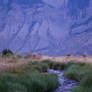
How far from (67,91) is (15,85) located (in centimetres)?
340

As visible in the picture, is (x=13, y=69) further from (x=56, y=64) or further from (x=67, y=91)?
(x=56, y=64)

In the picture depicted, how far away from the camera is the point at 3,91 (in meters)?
8.22

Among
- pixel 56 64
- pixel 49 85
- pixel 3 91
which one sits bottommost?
pixel 56 64

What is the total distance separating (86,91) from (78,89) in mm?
668

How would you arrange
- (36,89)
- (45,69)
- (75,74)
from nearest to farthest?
(36,89), (75,74), (45,69)

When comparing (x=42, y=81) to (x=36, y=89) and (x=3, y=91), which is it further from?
(x=3, y=91)

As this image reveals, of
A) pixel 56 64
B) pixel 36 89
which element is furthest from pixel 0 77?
pixel 56 64

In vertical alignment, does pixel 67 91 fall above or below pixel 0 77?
below

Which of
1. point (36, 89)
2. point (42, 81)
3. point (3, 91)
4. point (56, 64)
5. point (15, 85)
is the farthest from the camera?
point (56, 64)

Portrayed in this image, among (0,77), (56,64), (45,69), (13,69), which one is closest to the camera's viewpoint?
(0,77)

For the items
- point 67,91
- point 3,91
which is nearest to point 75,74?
point 67,91

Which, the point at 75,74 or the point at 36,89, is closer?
the point at 36,89

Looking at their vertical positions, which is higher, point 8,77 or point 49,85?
point 8,77

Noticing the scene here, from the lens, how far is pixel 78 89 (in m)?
9.09
